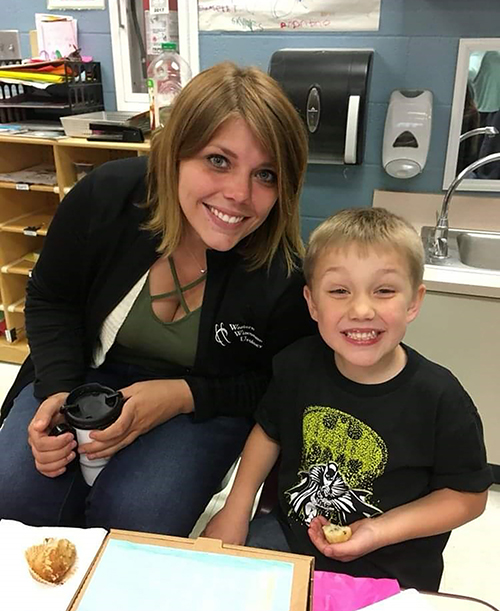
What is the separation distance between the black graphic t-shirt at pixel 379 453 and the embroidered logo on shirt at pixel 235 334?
212 mm

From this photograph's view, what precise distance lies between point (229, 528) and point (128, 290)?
0.54 metres

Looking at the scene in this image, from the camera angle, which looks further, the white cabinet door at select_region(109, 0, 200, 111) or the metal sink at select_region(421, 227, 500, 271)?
the white cabinet door at select_region(109, 0, 200, 111)

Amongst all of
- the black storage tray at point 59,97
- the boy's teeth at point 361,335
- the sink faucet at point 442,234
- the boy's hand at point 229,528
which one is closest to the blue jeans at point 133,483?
the boy's hand at point 229,528

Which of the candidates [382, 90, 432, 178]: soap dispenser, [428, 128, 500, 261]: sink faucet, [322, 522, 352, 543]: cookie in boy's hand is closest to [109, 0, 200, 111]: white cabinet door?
[382, 90, 432, 178]: soap dispenser

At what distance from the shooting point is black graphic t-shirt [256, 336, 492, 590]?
3.29ft

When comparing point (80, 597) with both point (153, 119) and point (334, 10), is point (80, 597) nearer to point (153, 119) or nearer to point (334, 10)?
point (153, 119)

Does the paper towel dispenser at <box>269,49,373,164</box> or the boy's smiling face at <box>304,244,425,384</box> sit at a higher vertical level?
the paper towel dispenser at <box>269,49,373,164</box>

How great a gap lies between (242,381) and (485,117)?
130 cm

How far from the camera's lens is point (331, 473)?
107 cm

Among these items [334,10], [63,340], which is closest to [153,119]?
[334,10]

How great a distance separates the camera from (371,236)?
1.04 metres

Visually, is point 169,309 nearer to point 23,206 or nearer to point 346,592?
point 346,592

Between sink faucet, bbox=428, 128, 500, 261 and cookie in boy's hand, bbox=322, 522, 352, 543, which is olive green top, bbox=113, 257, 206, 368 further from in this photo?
sink faucet, bbox=428, 128, 500, 261

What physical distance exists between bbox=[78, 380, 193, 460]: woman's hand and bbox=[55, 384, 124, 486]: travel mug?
0.07ft
